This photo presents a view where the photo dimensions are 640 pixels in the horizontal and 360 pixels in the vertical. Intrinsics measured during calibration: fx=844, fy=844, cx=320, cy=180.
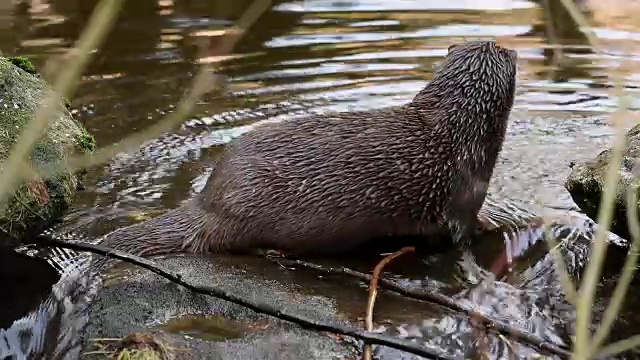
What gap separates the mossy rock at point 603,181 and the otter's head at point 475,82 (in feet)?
1.63

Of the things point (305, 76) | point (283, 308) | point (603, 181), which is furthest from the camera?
point (305, 76)

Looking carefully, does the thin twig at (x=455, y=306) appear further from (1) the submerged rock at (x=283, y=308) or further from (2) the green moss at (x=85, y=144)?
(2) the green moss at (x=85, y=144)

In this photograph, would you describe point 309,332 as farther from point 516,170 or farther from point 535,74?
point 535,74

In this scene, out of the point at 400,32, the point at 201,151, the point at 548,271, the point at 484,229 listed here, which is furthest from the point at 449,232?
the point at 400,32

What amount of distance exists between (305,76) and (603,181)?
379 cm

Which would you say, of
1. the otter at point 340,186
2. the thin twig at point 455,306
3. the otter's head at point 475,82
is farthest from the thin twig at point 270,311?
the otter's head at point 475,82

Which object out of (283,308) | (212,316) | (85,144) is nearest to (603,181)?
(283,308)

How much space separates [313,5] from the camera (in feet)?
31.7

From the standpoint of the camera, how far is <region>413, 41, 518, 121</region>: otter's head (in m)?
3.84

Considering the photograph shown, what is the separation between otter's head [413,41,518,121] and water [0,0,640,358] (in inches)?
9.3

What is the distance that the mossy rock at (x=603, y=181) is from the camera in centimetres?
320

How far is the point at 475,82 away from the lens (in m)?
3.85

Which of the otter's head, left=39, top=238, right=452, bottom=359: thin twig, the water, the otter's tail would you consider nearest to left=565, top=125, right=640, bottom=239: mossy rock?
the water

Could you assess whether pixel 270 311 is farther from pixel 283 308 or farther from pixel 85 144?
pixel 85 144
